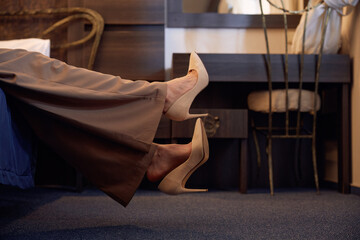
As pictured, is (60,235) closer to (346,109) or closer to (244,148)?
(244,148)

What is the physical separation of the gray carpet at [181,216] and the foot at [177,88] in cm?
38

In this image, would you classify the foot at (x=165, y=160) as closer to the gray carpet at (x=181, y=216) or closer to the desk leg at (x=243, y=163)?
the gray carpet at (x=181, y=216)

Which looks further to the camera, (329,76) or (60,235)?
(329,76)

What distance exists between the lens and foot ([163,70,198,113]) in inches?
41.8

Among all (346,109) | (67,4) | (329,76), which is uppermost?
(67,4)

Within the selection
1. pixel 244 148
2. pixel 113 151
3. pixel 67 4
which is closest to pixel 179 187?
pixel 113 151

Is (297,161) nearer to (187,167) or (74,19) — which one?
(187,167)

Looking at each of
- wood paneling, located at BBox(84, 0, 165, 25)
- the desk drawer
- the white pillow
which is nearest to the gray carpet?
the desk drawer

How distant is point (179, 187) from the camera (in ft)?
3.52

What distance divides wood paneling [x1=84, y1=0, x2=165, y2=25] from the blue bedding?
50.6 inches

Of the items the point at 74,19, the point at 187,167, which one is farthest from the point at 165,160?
the point at 74,19

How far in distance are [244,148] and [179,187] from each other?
2.85 feet

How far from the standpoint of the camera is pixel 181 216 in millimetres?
1245

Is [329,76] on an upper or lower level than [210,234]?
upper
